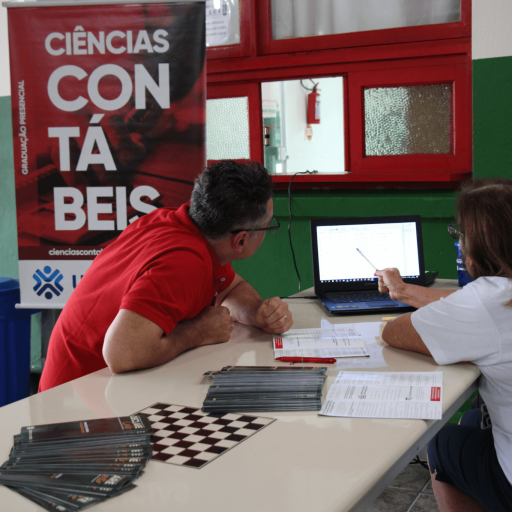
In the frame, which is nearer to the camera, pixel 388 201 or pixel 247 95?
pixel 388 201

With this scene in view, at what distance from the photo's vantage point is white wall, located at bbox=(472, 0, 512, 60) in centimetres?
241

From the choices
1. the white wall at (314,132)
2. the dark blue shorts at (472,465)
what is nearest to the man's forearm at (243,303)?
the dark blue shorts at (472,465)

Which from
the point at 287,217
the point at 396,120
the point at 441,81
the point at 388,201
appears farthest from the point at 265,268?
the point at 441,81

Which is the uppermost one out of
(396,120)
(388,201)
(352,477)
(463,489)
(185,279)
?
(396,120)

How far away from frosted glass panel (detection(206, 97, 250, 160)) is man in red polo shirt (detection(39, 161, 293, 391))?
4.60 ft

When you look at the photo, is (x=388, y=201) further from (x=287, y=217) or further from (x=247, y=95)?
(x=247, y=95)

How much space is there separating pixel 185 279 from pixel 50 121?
5.52 ft

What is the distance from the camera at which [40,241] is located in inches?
113

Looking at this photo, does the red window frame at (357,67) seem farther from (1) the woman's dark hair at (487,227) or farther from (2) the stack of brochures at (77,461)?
(2) the stack of brochures at (77,461)

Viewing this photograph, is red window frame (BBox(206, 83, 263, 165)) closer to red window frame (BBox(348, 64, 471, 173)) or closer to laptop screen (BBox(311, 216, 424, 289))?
red window frame (BBox(348, 64, 471, 173))

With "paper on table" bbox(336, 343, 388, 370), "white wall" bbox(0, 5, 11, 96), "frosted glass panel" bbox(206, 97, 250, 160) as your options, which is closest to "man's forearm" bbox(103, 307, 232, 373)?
"paper on table" bbox(336, 343, 388, 370)

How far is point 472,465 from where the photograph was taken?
4.75 ft

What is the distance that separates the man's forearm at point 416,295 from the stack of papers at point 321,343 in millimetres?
252

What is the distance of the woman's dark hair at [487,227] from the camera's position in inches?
53.2
